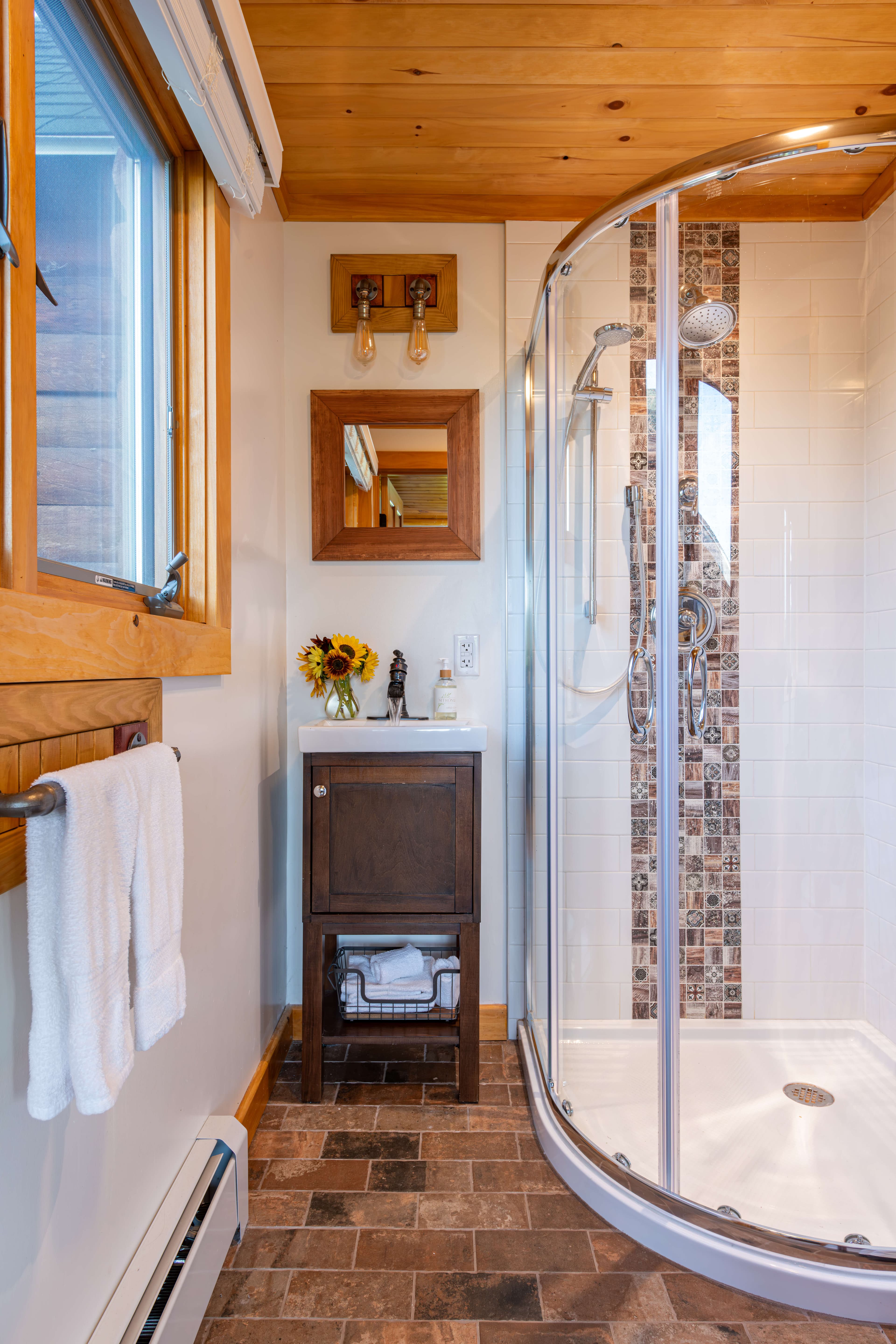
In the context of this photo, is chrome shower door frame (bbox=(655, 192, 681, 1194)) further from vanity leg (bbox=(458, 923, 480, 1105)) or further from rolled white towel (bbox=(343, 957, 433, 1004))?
rolled white towel (bbox=(343, 957, 433, 1004))

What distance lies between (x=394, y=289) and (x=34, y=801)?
6.58 feet

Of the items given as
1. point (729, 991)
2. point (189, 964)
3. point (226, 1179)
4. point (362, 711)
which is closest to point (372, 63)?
point (362, 711)

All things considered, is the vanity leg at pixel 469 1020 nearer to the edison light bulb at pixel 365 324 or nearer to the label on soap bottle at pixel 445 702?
the label on soap bottle at pixel 445 702

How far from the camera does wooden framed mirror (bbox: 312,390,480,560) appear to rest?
2.23 meters

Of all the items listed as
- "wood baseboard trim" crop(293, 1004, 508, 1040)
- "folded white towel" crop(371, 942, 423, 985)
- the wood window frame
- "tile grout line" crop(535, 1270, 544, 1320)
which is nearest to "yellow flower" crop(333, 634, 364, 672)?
the wood window frame

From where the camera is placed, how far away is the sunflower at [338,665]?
80.9 inches

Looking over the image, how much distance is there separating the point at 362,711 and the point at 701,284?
1431mm

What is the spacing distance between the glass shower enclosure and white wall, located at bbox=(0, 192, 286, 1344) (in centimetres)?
83

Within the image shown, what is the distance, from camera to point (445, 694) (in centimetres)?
217

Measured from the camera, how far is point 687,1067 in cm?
144

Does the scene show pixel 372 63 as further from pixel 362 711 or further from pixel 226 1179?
pixel 226 1179

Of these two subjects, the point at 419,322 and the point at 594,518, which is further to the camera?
the point at 419,322

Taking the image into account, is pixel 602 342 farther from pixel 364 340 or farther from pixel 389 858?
pixel 389 858

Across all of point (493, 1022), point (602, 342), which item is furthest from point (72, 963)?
point (493, 1022)
